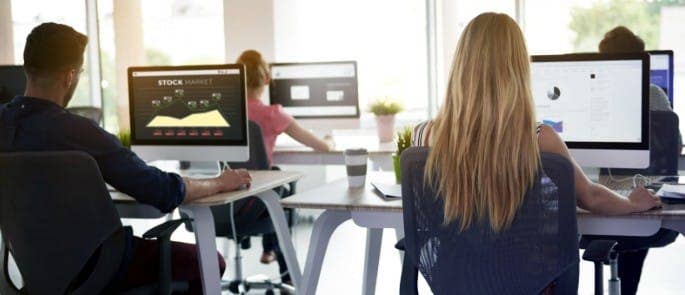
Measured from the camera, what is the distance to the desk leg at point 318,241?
8.91 feet

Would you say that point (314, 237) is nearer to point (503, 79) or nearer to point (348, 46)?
point (503, 79)

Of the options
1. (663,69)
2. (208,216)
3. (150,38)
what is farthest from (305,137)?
(150,38)

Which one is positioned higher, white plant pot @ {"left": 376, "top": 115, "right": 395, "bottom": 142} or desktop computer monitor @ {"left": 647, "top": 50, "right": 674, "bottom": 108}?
desktop computer monitor @ {"left": 647, "top": 50, "right": 674, "bottom": 108}

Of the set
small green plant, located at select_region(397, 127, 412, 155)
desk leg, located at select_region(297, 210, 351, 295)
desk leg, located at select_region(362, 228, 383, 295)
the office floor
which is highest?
small green plant, located at select_region(397, 127, 412, 155)

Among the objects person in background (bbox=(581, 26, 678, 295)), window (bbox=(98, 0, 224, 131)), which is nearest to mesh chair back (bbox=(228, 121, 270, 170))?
person in background (bbox=(581, 26, 678, 295))

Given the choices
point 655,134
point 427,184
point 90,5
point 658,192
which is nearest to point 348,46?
point 90,5

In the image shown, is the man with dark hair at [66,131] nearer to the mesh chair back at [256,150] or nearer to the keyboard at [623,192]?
the mesh chair back at [256,150]

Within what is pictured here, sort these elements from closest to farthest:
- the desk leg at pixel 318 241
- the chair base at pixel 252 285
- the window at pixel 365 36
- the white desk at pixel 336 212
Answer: the white desk at pixel 336 212, the desk leg at pixel 318 241, the chair base at pixel 252 285, the window at pixel 365 36

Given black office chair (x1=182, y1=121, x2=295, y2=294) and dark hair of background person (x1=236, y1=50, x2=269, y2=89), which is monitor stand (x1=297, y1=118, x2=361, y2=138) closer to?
dark hair of background person (x1=236, y1=50, x2=269, y2=89)

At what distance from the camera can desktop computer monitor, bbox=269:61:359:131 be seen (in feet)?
16.6

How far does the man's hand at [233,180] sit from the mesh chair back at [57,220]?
606mm

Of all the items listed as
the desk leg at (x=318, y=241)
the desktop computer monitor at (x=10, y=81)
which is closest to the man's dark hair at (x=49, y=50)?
the desk leg at (x=318, y=241)

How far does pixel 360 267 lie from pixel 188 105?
1566 mm

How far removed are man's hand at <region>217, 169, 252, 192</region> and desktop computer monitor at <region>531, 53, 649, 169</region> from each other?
3.56ft
